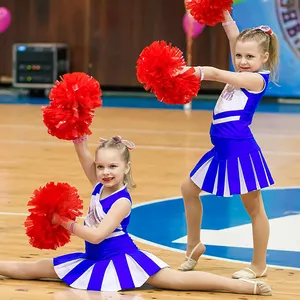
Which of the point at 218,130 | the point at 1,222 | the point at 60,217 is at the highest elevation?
the point at 218,130

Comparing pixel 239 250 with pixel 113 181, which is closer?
pixel 113 181

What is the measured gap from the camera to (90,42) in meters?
14.9

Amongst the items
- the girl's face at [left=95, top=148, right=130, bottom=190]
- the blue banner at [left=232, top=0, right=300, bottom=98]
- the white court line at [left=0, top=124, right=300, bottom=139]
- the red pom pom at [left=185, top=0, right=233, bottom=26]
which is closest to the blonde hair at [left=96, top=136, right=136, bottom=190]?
the girl's face at [left=95, top=148, right=130, bottom=190]

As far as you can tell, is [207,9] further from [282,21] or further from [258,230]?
[282,21]

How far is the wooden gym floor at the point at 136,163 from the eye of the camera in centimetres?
386

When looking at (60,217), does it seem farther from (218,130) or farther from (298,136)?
(298,136)

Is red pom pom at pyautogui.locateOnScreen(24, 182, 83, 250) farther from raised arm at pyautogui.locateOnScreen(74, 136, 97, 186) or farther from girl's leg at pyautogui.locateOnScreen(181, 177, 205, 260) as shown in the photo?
girl's leg at pyautogui.locateOnScreen(181, 177, 205, 260)

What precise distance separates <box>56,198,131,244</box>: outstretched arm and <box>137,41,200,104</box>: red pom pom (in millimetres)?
501

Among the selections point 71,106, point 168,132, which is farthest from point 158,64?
point 168,132

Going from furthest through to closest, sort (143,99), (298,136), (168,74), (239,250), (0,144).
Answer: (143,99)
(298,136)
(0,144)
(239,250)
(168,74)

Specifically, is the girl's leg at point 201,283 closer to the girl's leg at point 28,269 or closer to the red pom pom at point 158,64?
the girl's leg at point 28,269

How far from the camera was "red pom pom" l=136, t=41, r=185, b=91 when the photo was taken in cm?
360

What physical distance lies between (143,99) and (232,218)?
8.72m

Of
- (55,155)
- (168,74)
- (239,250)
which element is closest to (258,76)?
(168,74)
